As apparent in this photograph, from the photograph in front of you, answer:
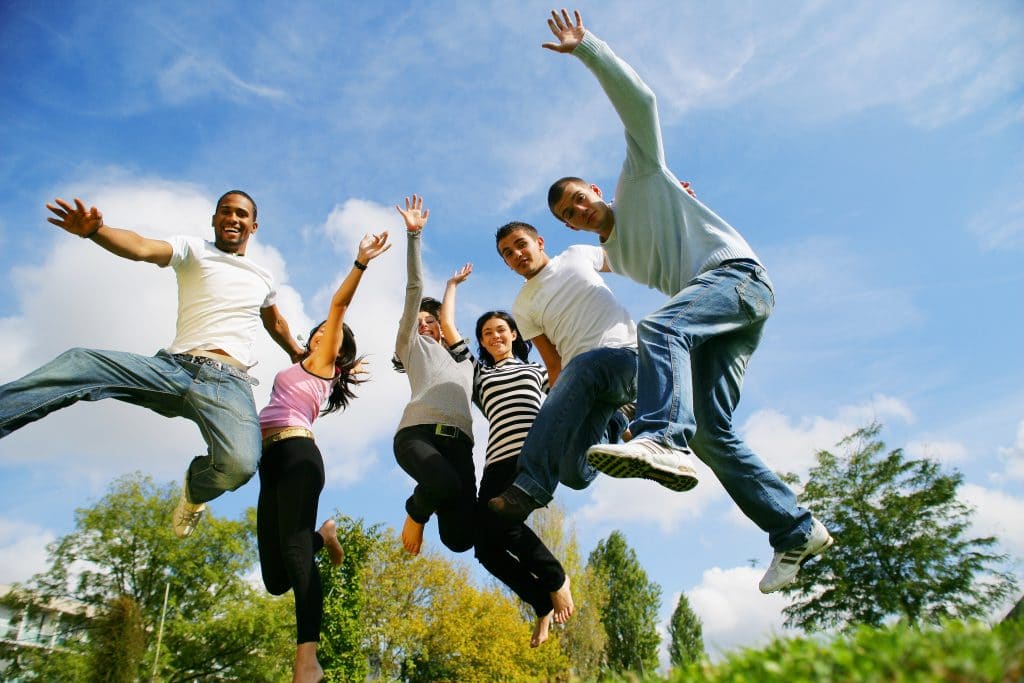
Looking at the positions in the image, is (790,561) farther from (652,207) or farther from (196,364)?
(196,364)

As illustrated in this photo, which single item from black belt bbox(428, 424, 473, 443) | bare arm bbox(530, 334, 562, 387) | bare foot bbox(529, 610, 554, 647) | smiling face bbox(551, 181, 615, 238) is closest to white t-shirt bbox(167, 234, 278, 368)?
black belt bbox(428, 424, 473, 443)

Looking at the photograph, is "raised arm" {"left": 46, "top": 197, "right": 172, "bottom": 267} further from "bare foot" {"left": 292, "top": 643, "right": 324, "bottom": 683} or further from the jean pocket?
the jean pocket

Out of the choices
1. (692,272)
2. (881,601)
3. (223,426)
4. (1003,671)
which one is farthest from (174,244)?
(881,601)

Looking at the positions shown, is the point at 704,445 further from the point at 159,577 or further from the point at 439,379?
the point at 159,577

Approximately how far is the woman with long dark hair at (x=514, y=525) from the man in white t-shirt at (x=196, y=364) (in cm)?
168

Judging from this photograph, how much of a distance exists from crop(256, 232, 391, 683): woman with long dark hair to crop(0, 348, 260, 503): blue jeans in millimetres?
369

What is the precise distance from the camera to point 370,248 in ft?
17.9

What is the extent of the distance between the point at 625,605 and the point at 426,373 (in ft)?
134

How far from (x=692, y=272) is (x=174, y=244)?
3521 mm

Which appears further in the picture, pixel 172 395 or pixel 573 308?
pixel 573 308

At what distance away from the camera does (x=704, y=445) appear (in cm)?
388

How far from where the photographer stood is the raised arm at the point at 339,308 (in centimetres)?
538

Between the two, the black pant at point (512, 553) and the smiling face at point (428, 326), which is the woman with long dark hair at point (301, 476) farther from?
the black pant at point (512, 553)

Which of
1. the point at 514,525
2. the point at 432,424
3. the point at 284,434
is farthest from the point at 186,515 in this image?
the point at 514,525
